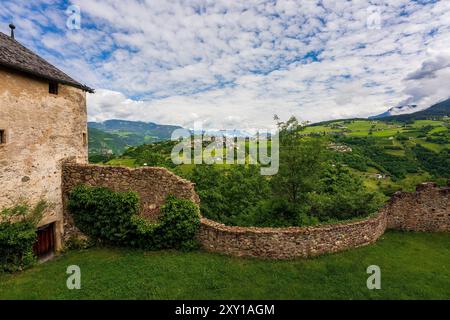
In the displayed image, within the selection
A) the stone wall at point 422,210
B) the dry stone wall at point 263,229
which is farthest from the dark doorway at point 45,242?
the stone wall at point 422,210

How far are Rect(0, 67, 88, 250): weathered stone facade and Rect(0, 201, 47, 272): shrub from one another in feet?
1.78

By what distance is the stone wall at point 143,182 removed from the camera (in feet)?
Result: 43.7

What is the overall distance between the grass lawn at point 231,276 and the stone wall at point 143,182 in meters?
2.62

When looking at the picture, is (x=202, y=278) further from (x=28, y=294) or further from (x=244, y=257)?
(x=28, y=294)

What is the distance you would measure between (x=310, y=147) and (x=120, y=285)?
39.8ft

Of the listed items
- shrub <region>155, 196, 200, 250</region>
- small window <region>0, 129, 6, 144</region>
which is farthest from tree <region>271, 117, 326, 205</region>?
small window <region>0, 129, 6, 144</region>

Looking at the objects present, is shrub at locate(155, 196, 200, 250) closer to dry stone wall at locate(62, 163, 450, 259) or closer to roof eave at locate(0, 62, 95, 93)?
dry stone wall at locate(62, 163, 450, 259)

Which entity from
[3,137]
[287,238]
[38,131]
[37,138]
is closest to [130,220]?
[37,138]

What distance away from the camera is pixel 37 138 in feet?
42.2

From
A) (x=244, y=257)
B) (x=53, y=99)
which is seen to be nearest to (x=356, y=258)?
(x=244, y=257)

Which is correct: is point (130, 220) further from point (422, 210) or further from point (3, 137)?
point (422, 210)

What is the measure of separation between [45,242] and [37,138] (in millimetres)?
5684

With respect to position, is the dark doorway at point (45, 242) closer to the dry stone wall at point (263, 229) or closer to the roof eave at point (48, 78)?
the dry stone wall at point (263, 229)
